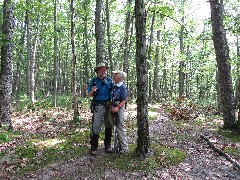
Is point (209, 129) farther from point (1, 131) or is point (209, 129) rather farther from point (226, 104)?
point (1, 131)

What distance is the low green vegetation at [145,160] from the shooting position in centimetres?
748

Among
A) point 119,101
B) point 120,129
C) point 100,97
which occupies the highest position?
point 100,97

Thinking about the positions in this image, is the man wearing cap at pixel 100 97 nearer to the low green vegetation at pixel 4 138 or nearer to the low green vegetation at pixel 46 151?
the low green vegetation at pixel 46 151

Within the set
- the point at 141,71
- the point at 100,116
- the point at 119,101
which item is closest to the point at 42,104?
the point at 100,116

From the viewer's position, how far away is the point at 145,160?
7727 millimetres

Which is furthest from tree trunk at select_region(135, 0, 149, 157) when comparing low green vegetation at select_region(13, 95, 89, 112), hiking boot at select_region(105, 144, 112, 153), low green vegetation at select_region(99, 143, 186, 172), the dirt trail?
low green vegetation at select_region(13, 95, 89, 112)

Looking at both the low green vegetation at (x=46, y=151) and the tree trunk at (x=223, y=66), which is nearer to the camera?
the low green vegetation at (x=46, y=151)

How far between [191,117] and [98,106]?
9926mm

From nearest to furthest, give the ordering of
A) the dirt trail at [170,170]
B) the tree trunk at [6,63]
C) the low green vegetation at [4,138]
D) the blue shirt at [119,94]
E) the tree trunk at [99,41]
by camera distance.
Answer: the dirt trail at [170,170]
the blue shirt at [119,94]
the low green vegetation at [4,138]
the tree trunk at [99,41]
the tree trunk at [6,63]

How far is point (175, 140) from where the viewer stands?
418 inches

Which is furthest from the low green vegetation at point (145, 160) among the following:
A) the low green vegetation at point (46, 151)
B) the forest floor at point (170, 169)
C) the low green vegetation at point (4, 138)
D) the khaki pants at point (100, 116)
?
the low green vegetation at point (4, 138)

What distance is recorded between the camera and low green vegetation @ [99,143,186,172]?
7484 mm

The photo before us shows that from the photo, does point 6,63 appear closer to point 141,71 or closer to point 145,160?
point 141,71

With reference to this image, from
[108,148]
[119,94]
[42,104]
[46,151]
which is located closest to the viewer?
[119,94]
